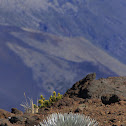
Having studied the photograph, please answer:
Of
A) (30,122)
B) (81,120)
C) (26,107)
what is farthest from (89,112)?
(26,107)

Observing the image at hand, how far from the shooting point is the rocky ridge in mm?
5052

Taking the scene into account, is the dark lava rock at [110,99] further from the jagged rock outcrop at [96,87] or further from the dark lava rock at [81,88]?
the dark lava rock at [81,88]

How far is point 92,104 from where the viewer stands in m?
6.74

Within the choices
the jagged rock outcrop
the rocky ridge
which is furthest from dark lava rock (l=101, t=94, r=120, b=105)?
the jagged rock outcrop

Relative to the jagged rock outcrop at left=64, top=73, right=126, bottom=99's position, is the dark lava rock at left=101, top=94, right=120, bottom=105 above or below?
below

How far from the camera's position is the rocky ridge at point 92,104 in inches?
199

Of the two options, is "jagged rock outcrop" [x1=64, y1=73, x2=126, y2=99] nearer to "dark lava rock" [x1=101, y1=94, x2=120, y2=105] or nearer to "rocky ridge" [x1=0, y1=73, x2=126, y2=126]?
"rocky ridge" [x1=0, y1=73, x2=126, y2=126]

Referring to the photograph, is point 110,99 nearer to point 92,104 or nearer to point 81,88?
point 92,104

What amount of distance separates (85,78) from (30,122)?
3.85 m

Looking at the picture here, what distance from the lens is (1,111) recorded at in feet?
19.9

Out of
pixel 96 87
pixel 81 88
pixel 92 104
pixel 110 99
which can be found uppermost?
pixel 81 88

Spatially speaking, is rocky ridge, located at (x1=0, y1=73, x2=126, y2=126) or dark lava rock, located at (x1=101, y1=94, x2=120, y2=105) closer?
rocky ridge, located at (x1=0, y1=73, x2=126, y2=126)

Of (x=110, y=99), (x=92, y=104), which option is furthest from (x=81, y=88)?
(x=110, y=99)

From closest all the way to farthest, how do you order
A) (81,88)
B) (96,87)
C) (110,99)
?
(110,99), (96,87), (81,88)
